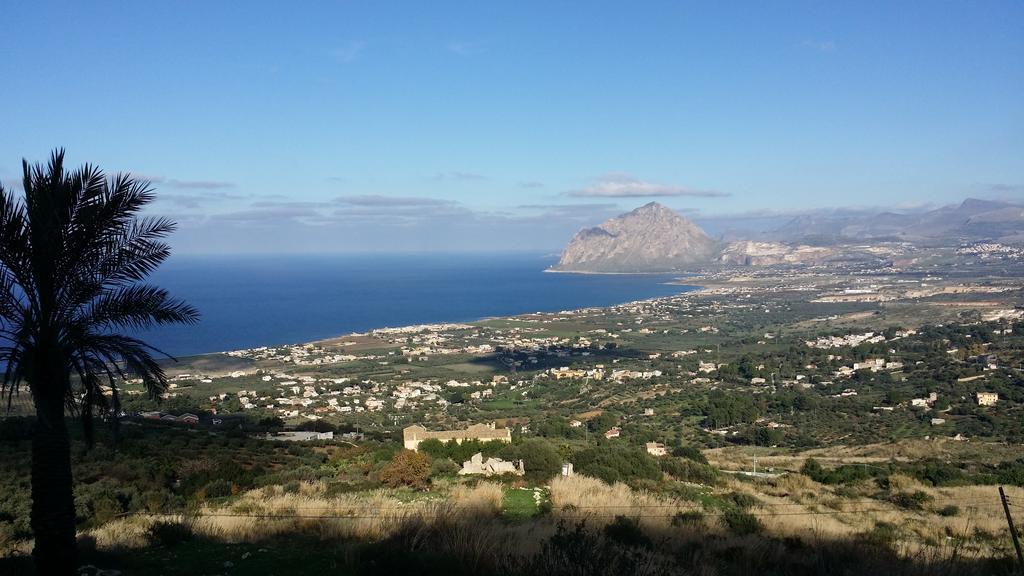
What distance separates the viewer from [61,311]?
5.96 m

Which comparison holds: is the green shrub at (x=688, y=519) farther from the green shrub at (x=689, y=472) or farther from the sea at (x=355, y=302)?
the sea at (x=355, y=302)

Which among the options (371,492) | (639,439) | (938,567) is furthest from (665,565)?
(639,439)

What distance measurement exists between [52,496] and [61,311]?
159cm

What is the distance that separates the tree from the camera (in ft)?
39.1

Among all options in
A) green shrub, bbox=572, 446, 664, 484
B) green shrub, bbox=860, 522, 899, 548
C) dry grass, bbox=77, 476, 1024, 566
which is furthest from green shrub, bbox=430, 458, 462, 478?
green shrub, bbox=860, 522, 899, 548

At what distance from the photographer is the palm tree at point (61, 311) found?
5695 millimetres

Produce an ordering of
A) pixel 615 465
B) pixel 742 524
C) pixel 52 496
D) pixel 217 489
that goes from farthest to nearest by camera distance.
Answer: pixel 615 465 → pixel 217 489 → pixel 742 524 → pixel 52 496

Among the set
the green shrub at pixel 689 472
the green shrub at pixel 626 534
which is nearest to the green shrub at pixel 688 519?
the green shrub at pixel 626 534

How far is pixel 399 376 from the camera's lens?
51844mm

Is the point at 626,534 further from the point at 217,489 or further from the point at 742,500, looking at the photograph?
the point at 217,489

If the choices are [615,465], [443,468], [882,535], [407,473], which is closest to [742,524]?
[882,535]

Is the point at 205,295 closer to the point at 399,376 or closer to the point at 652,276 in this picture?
the point at 399,376

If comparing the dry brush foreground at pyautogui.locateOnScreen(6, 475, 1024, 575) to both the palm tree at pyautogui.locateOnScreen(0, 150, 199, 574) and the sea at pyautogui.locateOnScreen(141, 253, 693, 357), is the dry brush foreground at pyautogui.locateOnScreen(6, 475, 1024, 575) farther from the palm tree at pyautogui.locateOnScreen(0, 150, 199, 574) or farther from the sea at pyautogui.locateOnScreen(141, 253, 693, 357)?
the sea at pyautogui.locateOnScreen(141, 253, 693, 357)

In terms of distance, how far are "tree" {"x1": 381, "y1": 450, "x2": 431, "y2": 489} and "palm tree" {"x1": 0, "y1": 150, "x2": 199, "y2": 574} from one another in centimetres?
618
